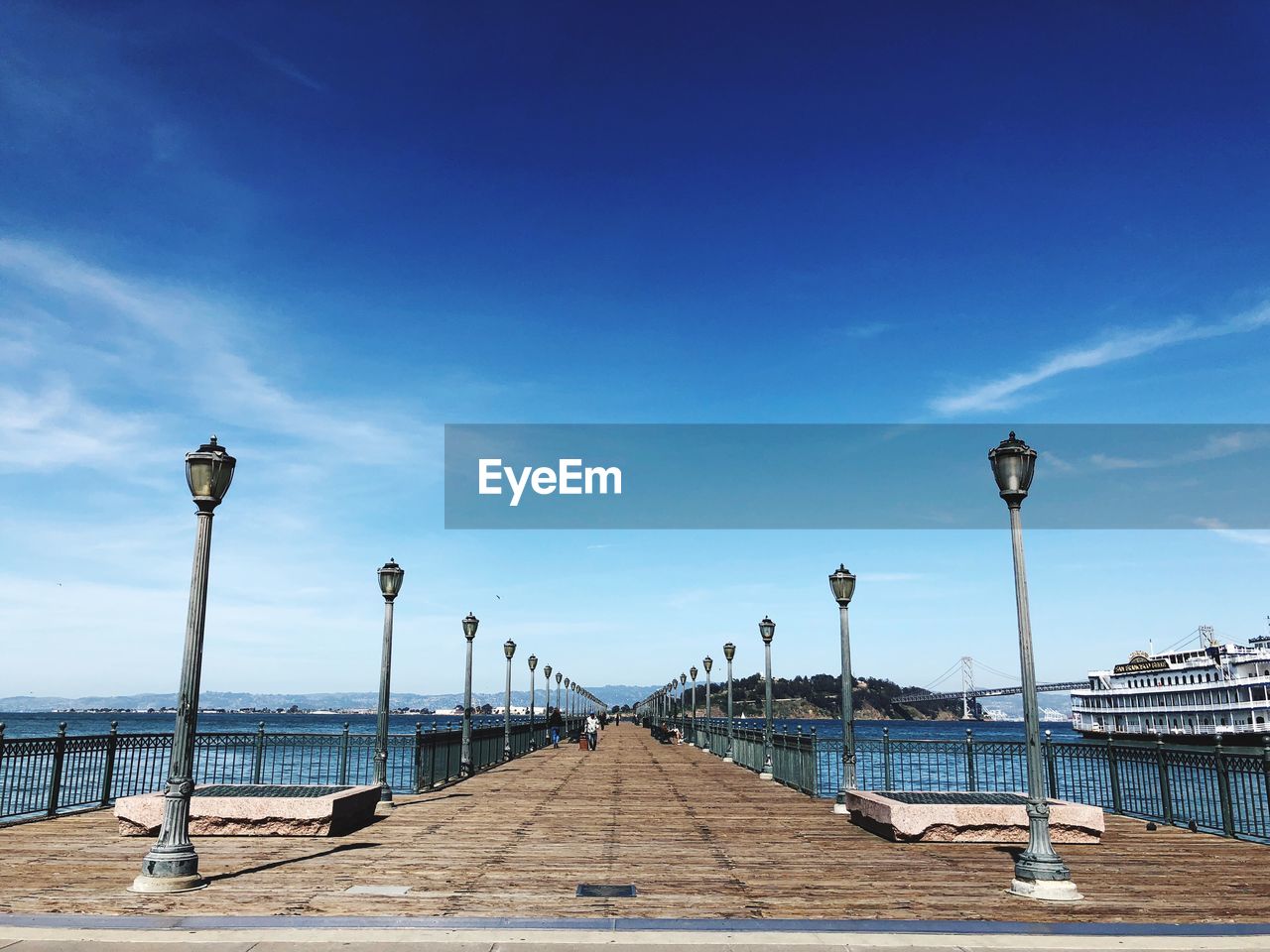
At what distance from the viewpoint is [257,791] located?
14328 mm

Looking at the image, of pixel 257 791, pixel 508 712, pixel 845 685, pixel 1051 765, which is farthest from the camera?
pixel 508 712

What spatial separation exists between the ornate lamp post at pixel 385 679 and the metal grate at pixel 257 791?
333 cm

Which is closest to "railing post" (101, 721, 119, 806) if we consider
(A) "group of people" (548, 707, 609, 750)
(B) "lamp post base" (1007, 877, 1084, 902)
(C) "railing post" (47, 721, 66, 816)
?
(C) "railing post" (47, 721, 66, 816)

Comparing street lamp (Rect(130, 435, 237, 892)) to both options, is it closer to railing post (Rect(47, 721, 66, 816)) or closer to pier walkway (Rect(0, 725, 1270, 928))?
pier walkway (Rect(0, 725, 1270, 928))

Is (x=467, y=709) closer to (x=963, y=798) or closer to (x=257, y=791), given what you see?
(x=257, y=791)

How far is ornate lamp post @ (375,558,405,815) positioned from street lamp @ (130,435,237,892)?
24.5 ft

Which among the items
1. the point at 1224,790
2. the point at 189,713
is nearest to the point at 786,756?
the point at 1224,790

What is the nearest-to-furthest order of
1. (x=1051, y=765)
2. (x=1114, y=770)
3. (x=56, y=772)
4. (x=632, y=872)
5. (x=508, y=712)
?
(x=632, y=872), (x=56, y=772), (x=1114, y=770), (x=1051, y=765), (x=508, y=712)

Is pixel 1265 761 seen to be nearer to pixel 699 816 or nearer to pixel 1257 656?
pixel 699 816

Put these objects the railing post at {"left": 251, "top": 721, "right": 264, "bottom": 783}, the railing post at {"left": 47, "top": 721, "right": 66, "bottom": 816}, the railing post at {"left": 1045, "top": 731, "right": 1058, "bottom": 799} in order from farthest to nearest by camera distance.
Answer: the railing post at {"left": 251, "top": 721, "right": 264, "bottom": 783}, the railing post at {"left": 1045, "top": 731, "right": 1058, "bottom": 799}, the railing post at {"left": 47, "top": 721, "right": 66, "bottom": 816}

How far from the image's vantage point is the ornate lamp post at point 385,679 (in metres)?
18.7

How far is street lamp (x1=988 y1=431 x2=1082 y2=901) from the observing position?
9750 millimetres

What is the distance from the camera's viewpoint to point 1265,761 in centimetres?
1325

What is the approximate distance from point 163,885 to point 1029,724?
Result: 9744mm
